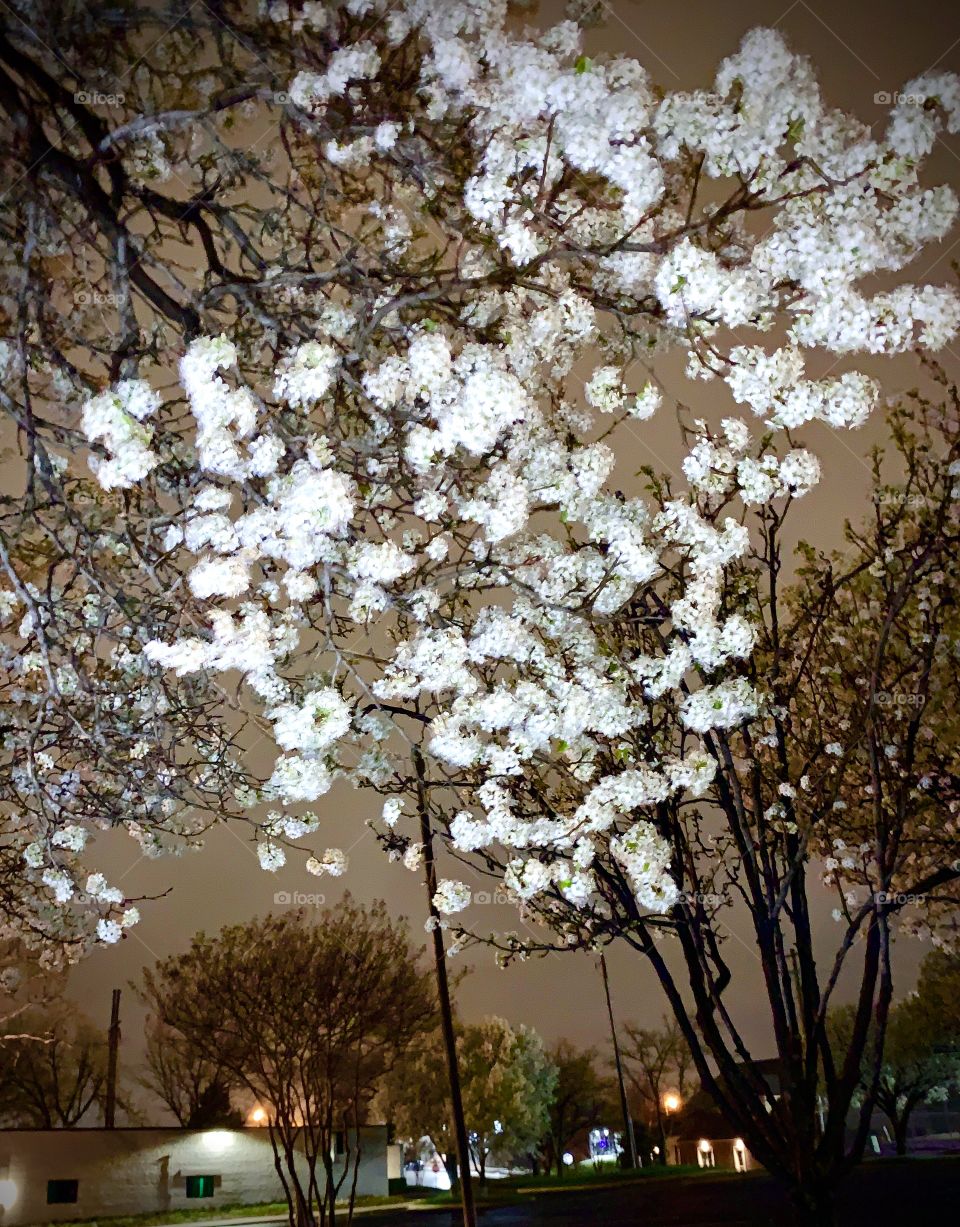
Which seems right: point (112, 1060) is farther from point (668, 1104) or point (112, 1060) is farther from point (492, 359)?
point (668, 1104)

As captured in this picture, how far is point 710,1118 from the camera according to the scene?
55969mm

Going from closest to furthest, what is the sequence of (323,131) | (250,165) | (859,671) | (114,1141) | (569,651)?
1. (323,131)
2. (250,165)
3. (569,651)
4. (859,671)
5. (114,1141)

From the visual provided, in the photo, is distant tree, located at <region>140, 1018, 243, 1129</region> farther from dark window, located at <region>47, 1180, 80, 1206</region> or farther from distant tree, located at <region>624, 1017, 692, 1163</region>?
distant tree, located at <region>624, 1017, 692, 1163</region>

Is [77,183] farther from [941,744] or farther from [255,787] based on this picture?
[941,744]

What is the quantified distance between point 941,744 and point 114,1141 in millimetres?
24593

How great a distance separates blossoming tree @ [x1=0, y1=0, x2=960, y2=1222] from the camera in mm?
3334

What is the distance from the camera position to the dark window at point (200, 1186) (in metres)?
25.6

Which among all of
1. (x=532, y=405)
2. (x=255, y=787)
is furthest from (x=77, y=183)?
(x=255, y=787)

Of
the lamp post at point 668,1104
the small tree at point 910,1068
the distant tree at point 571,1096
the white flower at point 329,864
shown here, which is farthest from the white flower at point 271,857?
the lamp post at point 668,1104

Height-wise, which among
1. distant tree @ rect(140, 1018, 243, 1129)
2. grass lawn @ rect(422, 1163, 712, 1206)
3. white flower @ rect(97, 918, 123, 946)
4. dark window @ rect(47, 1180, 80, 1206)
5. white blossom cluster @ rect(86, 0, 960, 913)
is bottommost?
grass lawn @ rect(422, 1163, 712, 1206)

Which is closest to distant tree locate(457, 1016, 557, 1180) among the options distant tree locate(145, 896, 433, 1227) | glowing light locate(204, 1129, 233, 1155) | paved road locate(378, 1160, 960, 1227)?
paved road locate(378, 1160, 960, 1227)

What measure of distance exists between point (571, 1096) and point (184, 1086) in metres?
24.0

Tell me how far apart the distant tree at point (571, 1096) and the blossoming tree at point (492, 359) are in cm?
4751

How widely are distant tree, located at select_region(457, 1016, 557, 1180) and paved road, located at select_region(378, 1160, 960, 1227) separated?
5944 millimetres
